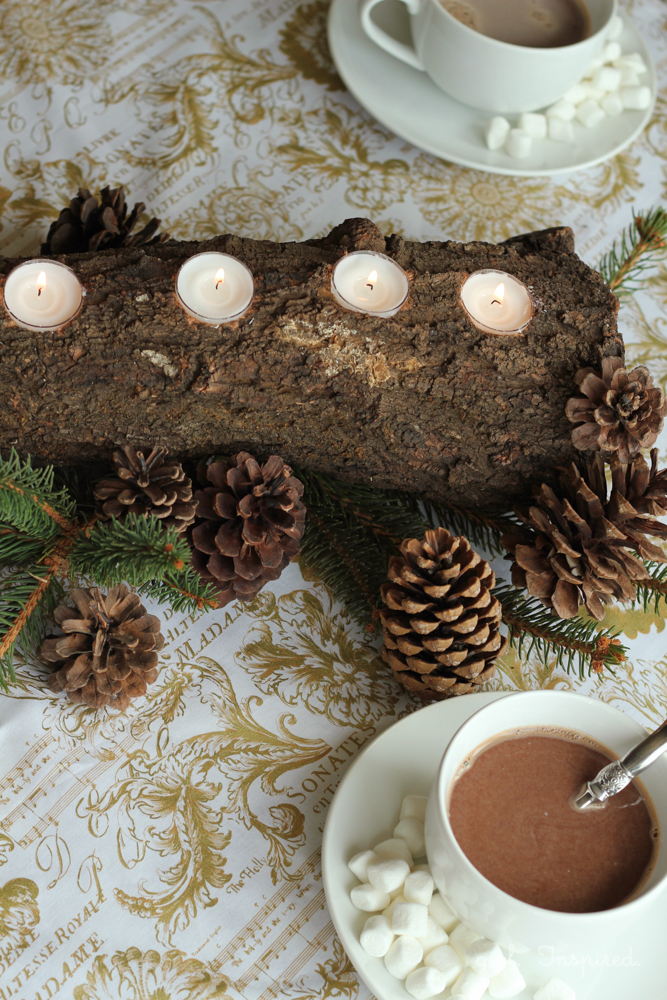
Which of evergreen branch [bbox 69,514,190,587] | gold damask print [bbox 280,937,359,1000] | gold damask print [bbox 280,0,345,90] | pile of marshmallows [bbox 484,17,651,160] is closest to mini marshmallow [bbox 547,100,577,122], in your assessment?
pile of marshmallows [bbox 484,17,651,160]

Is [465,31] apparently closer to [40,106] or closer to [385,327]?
[385,327]

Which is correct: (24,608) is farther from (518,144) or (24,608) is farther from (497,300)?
(518,144)

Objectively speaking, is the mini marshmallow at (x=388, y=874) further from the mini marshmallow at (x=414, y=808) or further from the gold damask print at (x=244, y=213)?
the gold damask print at (x=244, y=213)

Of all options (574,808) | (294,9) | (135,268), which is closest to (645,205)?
(294,9)

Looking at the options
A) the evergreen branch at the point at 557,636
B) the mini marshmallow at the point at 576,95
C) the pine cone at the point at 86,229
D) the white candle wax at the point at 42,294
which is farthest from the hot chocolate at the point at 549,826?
the mini marshmallow at the point at 576,95

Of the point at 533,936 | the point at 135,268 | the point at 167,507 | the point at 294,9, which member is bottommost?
the point at 533,936

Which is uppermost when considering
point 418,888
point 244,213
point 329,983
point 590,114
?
point 590,114

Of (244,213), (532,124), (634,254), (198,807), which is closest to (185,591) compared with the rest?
(198,807)
